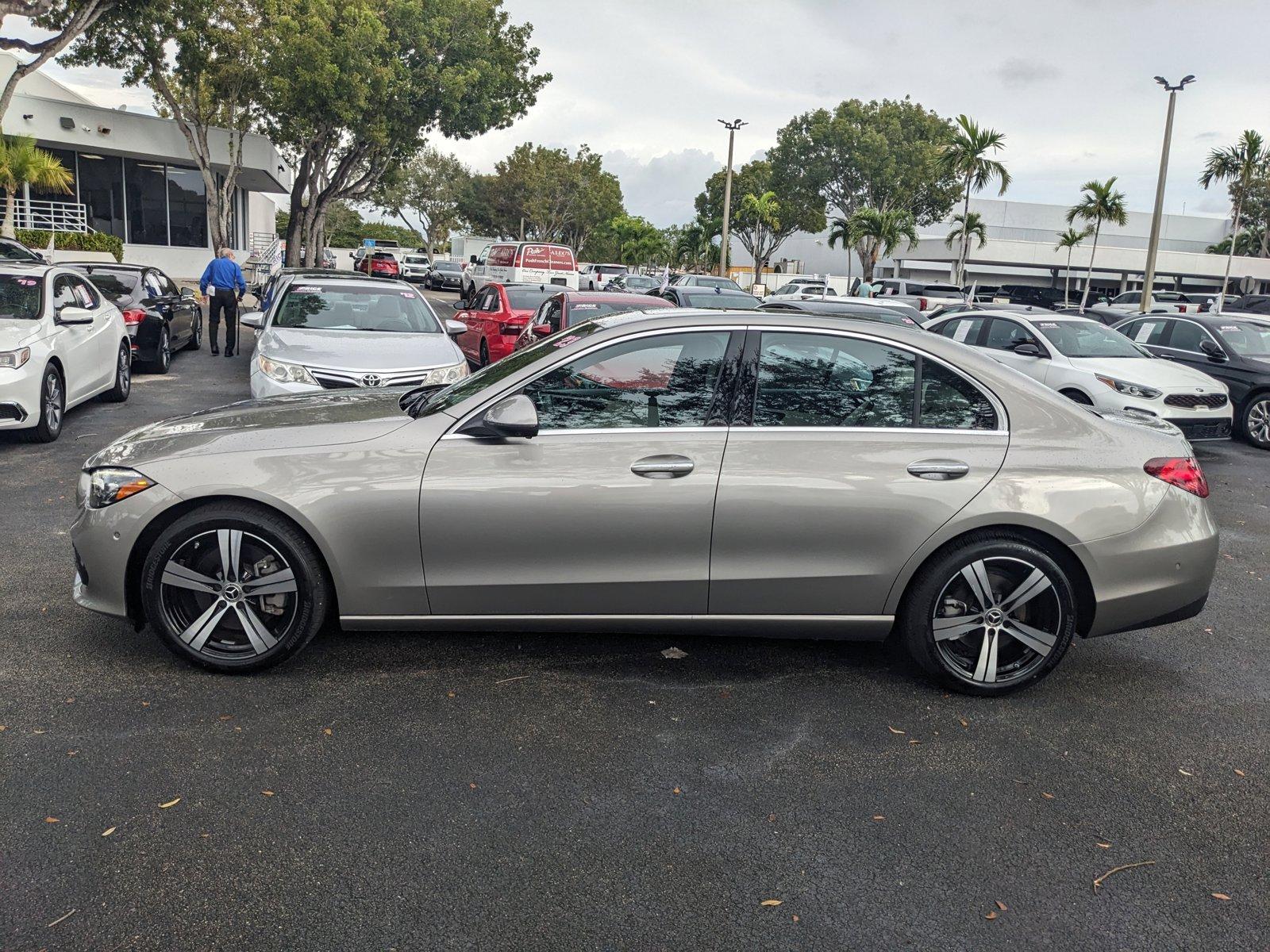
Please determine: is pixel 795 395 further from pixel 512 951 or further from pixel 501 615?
pixel 512 951

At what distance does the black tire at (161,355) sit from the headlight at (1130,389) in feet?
40.9

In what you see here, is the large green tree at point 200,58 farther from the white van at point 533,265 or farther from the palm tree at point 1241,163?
the palm tree at point 1241,163

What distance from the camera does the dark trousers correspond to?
16.7 metres

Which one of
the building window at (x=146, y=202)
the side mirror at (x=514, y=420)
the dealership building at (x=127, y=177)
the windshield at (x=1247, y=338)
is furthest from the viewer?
the building window at (x=146, y=202)

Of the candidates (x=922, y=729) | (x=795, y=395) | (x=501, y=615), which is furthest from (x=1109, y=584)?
(x=501, y=615)

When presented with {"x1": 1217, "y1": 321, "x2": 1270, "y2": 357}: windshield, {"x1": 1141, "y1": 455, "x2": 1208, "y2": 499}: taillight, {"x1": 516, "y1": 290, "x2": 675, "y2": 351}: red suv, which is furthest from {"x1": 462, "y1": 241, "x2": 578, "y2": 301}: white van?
{"x1": 1141, "y1": 455, "x2": 1208, "y2": 499}: taillight

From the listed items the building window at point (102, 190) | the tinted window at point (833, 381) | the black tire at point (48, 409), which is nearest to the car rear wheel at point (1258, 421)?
the tinted window at point (833, 381)

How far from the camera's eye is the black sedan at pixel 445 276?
4853 cm

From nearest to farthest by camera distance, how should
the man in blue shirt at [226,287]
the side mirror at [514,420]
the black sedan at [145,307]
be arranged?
the side mirror at [514,420] → the black sedan at [145,307] → the man in blue shirt at [226,287]

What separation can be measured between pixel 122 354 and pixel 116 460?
28.8 feet

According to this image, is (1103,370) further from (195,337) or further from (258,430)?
(195,337)

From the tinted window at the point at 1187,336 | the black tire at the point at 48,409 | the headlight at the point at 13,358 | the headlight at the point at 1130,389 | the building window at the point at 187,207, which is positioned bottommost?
the black tire at the point at 48,409

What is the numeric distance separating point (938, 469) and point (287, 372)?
20.8 ft

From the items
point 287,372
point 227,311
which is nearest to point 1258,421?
point 287,372
